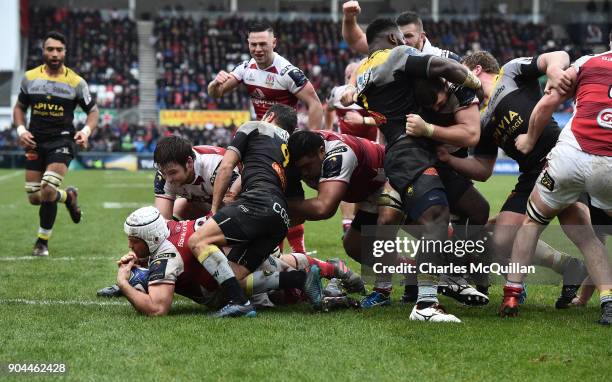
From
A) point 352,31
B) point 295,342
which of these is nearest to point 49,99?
point 352,31

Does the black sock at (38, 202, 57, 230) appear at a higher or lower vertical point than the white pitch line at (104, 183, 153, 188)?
higher

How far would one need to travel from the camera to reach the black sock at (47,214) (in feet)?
36.0

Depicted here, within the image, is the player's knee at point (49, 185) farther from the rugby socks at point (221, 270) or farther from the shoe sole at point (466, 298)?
the shoe sole at point (466, 298)

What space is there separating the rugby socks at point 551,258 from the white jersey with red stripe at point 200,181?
8.60 ft

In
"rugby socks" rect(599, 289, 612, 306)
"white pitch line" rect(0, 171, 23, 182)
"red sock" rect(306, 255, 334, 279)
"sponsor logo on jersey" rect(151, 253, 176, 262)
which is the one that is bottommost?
"white pitch line" rect(0, 171, 23, 182)

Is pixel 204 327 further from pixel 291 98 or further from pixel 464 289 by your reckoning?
pixel 291 98

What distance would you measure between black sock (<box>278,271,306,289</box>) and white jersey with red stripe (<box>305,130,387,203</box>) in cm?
75

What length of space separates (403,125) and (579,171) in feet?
4.37

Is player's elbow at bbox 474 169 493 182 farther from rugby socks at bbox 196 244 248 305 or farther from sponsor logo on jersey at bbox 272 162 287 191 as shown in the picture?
rugby socks at bbox 196 244 248 305

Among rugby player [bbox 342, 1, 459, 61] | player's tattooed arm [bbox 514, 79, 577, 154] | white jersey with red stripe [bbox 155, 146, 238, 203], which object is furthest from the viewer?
rugby player [bbox 342, 1, 459, 61]

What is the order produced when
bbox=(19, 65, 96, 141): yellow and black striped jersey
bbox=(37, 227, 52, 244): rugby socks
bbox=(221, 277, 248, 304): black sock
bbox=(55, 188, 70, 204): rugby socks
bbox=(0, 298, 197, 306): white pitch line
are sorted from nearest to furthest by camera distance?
bbox=(221, 277, 248, 304): black sock, bbox=(0, 298, 197, 306): white pitch line, bbox=(37, 227, 52, 244): rugby socks, bbox=(19, 65, 96, 141): yellow and black striped jersey, bbox=(55, 188, 70, 204): rugby socks

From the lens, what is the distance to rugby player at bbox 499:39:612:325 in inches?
231

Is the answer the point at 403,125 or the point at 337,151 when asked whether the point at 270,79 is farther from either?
the point at 403,125

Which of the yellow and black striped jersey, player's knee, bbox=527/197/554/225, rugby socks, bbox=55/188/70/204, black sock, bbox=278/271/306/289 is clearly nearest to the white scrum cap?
black sock, bbox=278/271/306/289
